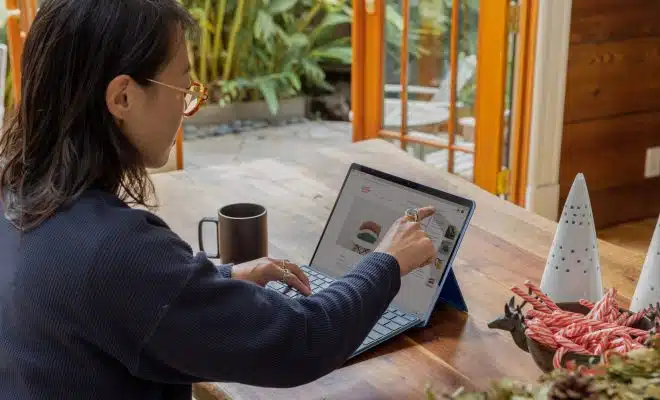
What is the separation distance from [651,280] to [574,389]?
0.57 m

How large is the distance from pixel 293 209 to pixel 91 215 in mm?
952

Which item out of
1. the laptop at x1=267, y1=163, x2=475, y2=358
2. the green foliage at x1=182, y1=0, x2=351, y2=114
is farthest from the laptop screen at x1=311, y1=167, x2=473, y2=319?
the green foliage at x1=182, y1=0, x2=351, y2=114

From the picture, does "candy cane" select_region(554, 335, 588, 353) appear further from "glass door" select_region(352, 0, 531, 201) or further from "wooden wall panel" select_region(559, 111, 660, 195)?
"wooden wall panel" select_region(559, 111, 660, 195)

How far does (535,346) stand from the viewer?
1.09 meters

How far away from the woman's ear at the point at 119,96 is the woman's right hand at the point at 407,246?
392 millimetres

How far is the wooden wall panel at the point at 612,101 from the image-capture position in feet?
11.0

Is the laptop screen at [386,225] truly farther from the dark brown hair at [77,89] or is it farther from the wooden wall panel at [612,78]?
the wooden wall panel at [612,78]

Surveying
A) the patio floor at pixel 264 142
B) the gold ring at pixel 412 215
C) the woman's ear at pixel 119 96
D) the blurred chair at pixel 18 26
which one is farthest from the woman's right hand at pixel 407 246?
the patio floor at pixel 264 142

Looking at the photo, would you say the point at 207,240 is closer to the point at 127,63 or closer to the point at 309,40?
the point at 127,63

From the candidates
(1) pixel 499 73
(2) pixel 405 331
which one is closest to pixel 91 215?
(2) pixel 405 331

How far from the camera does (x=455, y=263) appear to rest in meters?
1.59

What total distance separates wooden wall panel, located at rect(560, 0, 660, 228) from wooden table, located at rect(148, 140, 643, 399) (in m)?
1.36

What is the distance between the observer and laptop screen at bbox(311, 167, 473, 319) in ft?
4.39

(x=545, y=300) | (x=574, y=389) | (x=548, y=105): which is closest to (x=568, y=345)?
(x=545, y=300)
